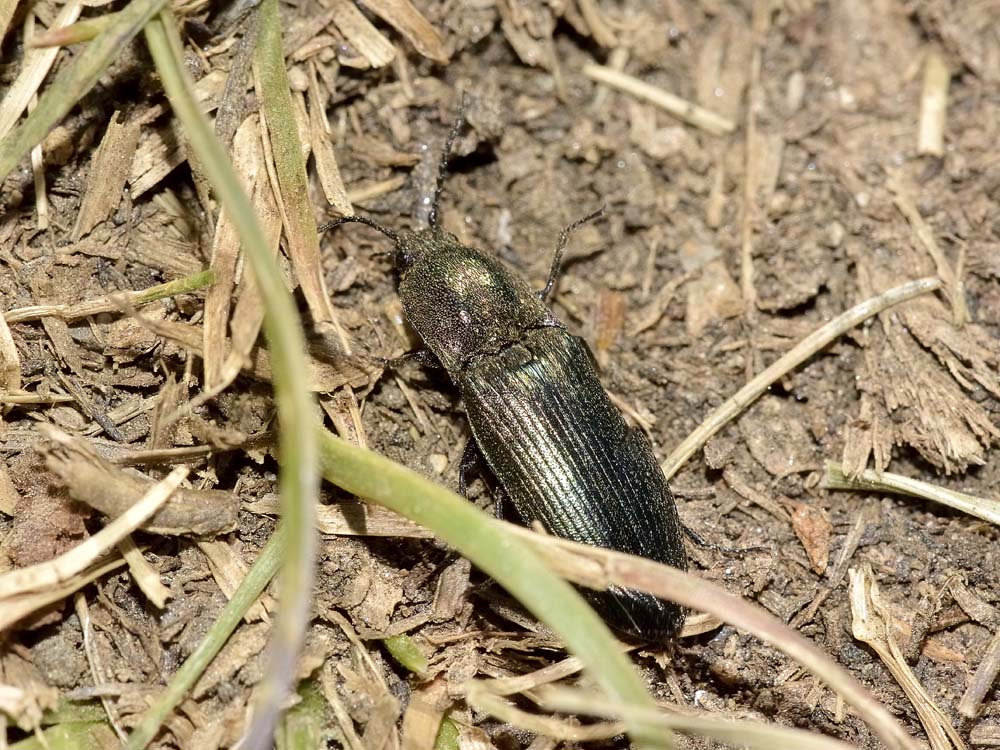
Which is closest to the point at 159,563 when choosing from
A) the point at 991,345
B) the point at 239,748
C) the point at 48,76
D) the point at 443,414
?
the point at 239,748

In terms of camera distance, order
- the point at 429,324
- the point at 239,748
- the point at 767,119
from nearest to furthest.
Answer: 1. the point at 239,748
2. the point at 429,324
3. the point at 767,119

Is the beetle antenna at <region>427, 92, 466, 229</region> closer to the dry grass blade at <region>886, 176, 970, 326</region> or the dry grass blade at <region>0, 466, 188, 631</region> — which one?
the dry grass blade at <region>0, 466, 188, 631</region>

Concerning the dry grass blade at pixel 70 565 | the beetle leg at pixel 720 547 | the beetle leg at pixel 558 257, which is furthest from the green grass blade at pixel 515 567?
the beetle leg at pixel 558 257

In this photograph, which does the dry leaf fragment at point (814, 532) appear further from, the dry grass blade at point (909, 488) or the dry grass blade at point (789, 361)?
the dry grass blade at point (789, 361)

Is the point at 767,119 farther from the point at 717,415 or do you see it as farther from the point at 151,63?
the point at 151,63

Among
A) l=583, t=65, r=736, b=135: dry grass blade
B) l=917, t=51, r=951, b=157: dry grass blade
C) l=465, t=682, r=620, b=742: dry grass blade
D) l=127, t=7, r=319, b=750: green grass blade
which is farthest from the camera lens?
l=583, t=65, r=736, b=135: dry grass blade

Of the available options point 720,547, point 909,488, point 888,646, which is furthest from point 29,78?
point 888,646

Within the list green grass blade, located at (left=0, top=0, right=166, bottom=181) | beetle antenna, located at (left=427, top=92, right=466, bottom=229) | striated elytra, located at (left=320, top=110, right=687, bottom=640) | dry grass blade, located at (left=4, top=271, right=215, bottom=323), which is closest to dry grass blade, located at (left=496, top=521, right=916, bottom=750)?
striated elytra, located at (left=320, top=110, right=687, bottom=640)
